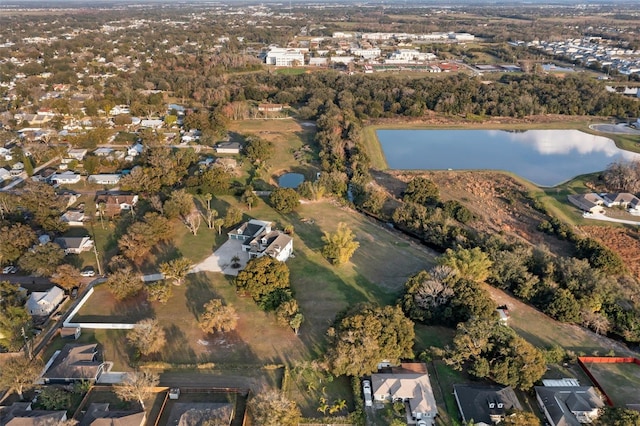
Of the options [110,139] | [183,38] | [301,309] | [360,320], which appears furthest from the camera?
[183,38]

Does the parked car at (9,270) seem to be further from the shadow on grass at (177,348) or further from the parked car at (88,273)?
the shadow on grass at (177,348)

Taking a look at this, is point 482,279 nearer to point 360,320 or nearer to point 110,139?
point 360,320

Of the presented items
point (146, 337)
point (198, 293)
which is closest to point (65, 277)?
point (198, 293)

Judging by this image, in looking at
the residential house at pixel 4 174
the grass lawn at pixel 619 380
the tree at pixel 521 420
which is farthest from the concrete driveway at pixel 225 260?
the residential house at pixel 4 174

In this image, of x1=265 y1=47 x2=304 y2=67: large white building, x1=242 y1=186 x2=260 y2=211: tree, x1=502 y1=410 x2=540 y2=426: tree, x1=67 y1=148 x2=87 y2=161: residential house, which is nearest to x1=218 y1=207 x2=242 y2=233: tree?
x1=242 y1=186 x2=260 y2=211: tree

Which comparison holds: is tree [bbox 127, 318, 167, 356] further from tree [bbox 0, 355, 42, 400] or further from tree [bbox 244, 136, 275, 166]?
tree [bbox 244, 136, 275, 166]

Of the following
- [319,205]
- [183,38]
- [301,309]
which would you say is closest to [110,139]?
[319,205]
